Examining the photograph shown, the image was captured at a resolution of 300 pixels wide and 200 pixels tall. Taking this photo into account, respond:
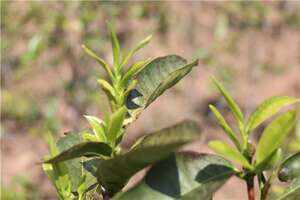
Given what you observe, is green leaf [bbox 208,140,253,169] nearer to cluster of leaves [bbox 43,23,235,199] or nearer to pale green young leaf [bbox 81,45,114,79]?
cluster of leaves [bbox 43,23,235,199]

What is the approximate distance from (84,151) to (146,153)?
0.10 meters

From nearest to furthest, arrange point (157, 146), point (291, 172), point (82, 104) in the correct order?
point (157, 146), point (291, 172), point (82, 104)

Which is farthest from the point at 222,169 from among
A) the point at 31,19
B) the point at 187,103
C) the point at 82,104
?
the point at 31,19

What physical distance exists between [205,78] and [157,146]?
13.7 feet

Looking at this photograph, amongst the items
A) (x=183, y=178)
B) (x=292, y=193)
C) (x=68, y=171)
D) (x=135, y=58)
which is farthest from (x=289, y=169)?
(x=135, y=58)

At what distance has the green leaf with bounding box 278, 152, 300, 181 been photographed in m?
0.71

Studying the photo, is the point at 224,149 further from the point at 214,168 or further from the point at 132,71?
the point at 132,71

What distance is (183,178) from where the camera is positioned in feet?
2.02

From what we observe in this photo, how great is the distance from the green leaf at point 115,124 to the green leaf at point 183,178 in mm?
88

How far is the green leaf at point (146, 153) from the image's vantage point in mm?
543

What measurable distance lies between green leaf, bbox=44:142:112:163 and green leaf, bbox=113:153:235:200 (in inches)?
2.6

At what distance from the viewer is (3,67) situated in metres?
4.44

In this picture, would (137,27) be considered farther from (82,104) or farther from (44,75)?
(82,104)

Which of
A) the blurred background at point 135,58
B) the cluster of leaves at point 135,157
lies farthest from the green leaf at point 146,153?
the blurred background at point 135,58
